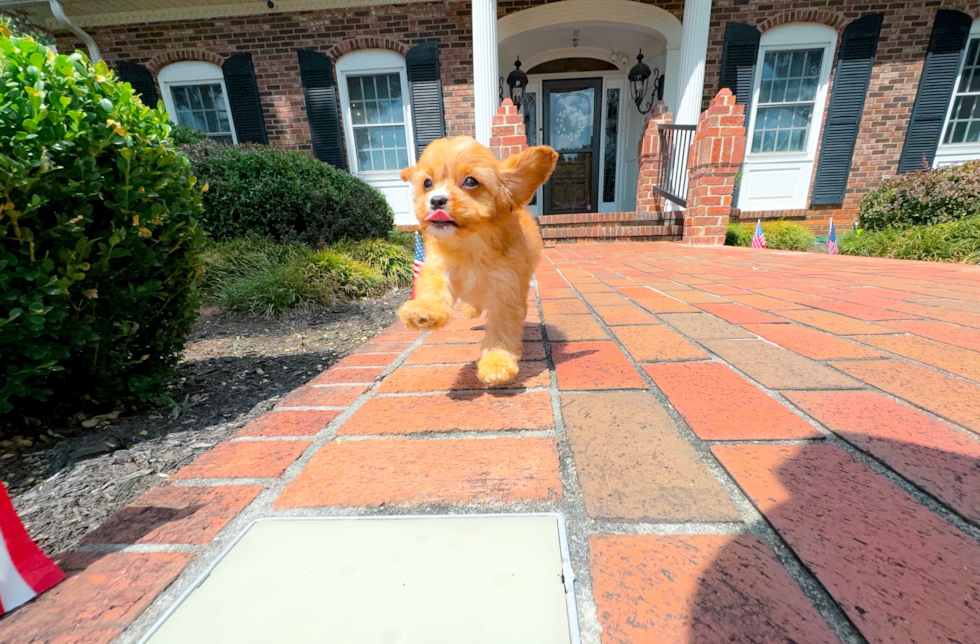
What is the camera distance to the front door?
9914 millimetres

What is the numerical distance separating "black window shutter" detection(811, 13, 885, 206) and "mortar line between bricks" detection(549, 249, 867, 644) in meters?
10.3

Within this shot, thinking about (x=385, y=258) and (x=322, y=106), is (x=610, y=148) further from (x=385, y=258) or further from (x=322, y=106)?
(x=385, y=258)

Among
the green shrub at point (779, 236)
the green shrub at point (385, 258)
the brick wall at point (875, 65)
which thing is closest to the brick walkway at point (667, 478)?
the green shrub at point (385, 258)

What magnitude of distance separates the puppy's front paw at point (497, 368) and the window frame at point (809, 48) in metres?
9.61

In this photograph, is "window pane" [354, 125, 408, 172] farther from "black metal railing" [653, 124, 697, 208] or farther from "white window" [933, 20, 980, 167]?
"white window" [933, 20, 980, 167]

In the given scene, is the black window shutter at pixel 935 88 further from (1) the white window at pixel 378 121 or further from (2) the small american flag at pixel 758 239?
(1) the white window at pixel 378 121

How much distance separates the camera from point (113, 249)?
5.08ft

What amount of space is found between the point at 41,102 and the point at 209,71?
971 cm

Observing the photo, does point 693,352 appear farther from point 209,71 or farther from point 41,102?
point 209,71

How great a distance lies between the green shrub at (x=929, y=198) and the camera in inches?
251

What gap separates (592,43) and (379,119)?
522 cm

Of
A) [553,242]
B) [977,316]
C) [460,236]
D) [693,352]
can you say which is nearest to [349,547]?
[460,236]

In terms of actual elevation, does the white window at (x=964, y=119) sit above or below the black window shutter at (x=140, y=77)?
below

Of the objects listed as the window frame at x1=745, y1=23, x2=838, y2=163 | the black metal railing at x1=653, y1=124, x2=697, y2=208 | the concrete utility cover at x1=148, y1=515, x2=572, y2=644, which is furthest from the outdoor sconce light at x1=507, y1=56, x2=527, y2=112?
the concrete utility cover at x1=148, y1=515, x2=572, y2=644
